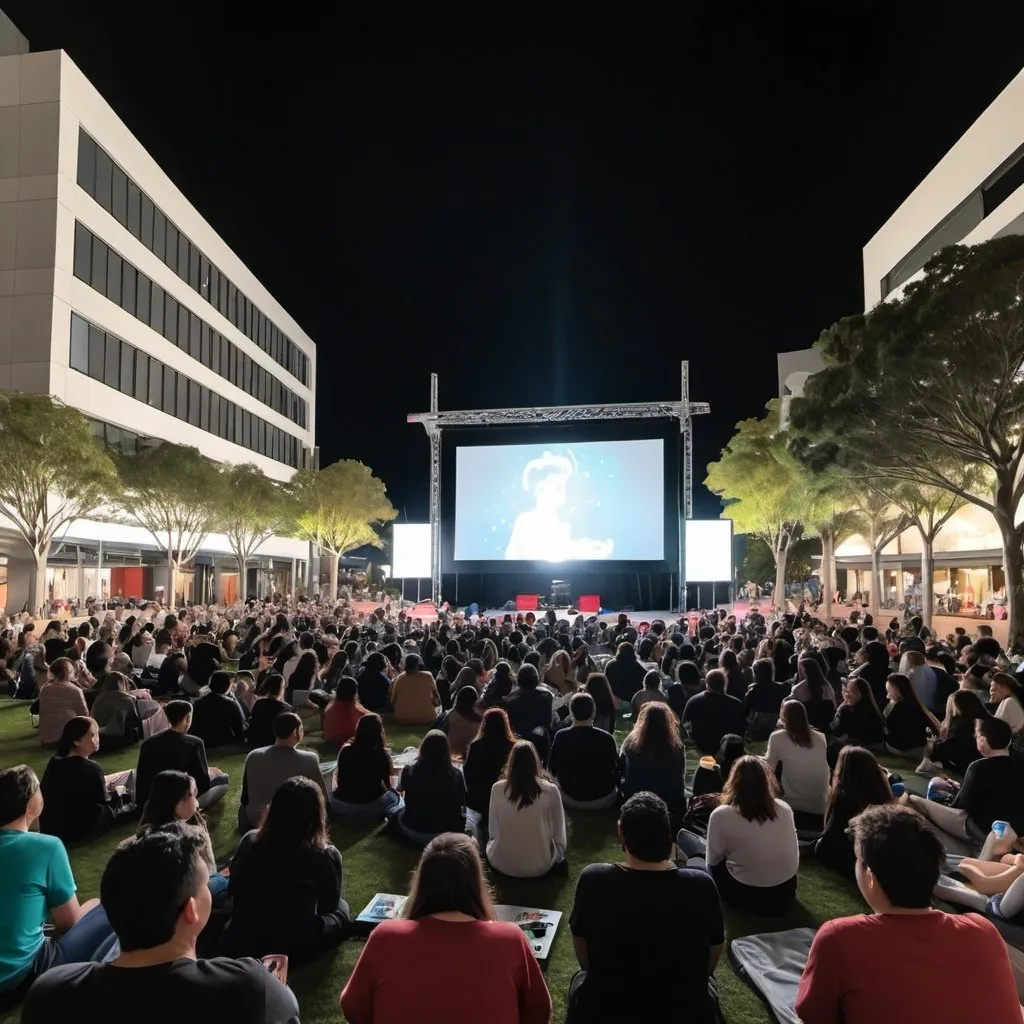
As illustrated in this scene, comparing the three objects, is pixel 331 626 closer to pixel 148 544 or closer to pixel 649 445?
pixel 649 445

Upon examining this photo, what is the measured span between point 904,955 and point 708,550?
2520 centimetres

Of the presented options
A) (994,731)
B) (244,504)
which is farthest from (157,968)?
(244,504)

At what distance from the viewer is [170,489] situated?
23.4m

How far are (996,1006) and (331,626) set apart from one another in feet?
43.0

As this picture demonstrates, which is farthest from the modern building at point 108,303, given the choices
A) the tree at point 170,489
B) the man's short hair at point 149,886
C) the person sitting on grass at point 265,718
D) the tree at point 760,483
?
the man's short hair at point 149,886

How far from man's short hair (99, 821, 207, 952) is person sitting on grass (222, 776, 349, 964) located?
1.34 meters

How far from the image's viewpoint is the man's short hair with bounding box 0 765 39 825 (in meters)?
2.93

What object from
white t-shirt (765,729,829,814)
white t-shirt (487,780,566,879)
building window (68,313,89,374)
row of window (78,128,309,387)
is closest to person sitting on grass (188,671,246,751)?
white t-shirt (487,780,566,879)

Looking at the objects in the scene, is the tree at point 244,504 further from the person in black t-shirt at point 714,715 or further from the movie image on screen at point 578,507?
the person in black t-shirt at point 714,715

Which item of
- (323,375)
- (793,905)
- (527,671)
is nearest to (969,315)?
(527,671)

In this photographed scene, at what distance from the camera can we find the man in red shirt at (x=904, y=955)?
1.98 meters

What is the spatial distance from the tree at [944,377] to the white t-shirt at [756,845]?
434 inches

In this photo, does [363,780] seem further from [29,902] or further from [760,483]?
[760,483]

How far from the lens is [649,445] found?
2666 cm
